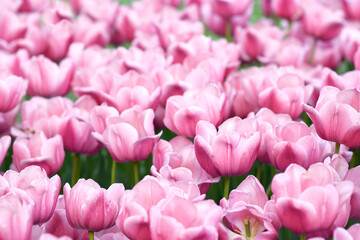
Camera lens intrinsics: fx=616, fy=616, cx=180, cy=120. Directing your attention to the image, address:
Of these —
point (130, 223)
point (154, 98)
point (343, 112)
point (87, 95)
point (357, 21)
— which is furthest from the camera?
point (357, 21)

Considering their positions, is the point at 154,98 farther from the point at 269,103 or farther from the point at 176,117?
the point at 269,103

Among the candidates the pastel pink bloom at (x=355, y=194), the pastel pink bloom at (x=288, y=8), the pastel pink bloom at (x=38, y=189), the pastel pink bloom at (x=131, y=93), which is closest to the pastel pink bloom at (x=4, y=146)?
the pastel pink bloom at (x=38, y=189)

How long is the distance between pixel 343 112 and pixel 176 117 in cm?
34

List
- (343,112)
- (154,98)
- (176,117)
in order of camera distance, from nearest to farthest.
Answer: (343,112)
(176,117)
(154,98)

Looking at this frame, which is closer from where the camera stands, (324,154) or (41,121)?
(324,154)

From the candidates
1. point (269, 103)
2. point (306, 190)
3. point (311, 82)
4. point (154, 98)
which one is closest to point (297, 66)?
point (311, 82)

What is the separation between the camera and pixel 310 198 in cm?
89

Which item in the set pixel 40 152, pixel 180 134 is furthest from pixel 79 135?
pixel 180 134

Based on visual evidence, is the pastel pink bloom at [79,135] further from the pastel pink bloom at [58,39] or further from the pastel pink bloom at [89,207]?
the pastel pink bloom at [58,39]

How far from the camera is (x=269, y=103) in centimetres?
139

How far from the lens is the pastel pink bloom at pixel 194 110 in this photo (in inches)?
48.7

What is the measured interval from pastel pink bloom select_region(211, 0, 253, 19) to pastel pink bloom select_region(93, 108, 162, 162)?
98 centimetres

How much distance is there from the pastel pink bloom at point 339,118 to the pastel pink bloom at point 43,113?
0.58 metres

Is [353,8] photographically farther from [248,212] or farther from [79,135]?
[248,212]
